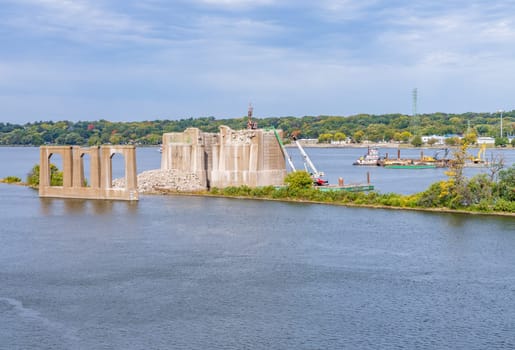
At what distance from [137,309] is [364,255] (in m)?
8.20

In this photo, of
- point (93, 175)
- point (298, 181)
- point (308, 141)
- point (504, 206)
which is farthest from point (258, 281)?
point (308, 141)

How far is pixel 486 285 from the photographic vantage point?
19297 mm

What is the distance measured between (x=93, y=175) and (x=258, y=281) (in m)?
20.2

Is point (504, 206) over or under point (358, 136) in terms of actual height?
under

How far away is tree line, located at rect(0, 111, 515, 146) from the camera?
134000 mm

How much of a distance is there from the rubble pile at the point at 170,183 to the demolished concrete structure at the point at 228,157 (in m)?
0.39

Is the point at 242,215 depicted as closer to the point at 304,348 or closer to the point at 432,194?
the point at 432,194

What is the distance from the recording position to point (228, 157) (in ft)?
130

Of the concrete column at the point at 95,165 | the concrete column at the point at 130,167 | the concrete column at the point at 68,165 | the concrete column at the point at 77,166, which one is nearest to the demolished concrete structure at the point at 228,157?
the concrete column at the point at 95,165

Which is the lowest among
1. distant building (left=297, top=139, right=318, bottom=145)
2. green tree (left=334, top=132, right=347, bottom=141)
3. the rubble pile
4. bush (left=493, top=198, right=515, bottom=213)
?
bush (left=493, top=198, right=515, bottom=213)

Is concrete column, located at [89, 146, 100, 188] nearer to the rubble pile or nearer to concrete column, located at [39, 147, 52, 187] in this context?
the rubble pile

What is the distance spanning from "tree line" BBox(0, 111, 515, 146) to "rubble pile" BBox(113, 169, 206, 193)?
8562 cm

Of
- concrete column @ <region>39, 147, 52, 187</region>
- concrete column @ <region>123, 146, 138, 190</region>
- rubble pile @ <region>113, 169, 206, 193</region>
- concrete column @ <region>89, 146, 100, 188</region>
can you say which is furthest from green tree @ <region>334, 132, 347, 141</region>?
concrete column @ <region>123, 146, 138, 190</region>

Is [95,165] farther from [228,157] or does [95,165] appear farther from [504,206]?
[504,206]
